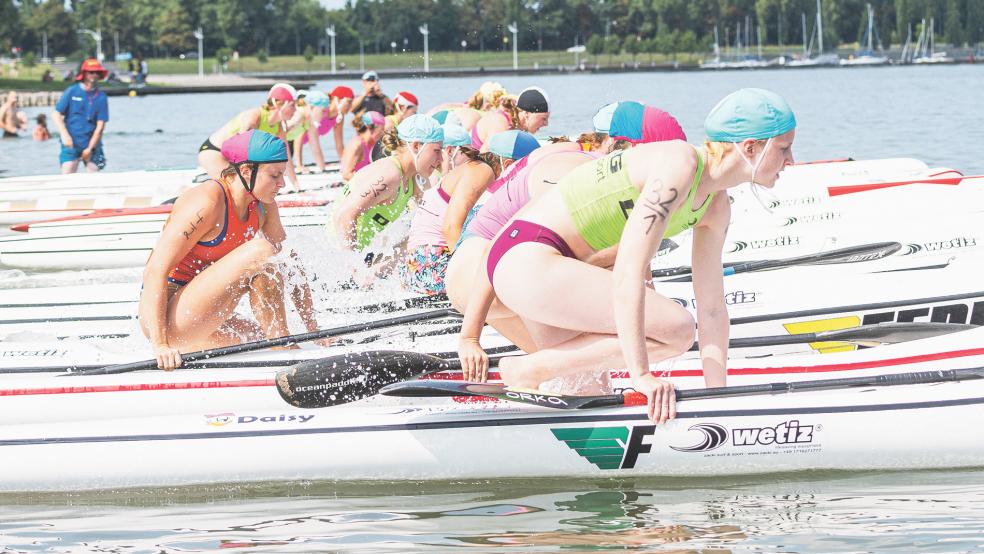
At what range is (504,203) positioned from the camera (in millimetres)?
6172

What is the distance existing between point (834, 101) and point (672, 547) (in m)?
45.5

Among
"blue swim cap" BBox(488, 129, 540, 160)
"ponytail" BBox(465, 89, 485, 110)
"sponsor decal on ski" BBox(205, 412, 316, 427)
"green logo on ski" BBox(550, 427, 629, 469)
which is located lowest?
"green logo on ski" BBox(550, 427, 629, 469)

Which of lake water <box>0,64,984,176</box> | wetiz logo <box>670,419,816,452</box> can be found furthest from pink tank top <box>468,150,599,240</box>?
lake water <box>0,64,984,176</box>

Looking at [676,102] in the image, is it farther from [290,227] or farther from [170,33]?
[170,33]

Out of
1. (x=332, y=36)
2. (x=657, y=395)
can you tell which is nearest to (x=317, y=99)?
(x=657, y=395)

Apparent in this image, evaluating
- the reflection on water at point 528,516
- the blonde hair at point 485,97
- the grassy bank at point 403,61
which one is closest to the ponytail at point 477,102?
the blonde hair at point 485,97

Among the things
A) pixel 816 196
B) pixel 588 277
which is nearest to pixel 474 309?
pixel 588 277

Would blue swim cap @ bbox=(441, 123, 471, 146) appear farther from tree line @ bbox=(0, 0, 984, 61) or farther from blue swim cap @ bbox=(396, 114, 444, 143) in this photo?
tree line @ bbox=(0, 0, 984, 61)

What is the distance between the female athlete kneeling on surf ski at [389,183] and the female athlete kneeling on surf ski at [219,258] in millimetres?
1778

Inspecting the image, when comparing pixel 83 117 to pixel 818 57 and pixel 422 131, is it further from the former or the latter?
pixel 818 57

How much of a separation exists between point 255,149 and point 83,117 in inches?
452

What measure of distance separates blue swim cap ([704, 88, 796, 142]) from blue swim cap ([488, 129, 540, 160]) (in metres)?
2.77

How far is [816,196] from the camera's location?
12109 mm

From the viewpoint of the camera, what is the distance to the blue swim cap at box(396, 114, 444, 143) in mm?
8500
